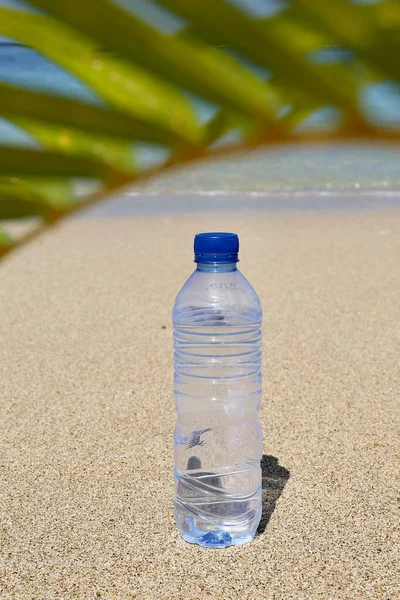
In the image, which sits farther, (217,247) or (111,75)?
(217,247)

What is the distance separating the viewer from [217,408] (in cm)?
296

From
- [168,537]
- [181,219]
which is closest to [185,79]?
[168,537]

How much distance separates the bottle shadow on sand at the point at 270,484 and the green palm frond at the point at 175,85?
7.22 ft

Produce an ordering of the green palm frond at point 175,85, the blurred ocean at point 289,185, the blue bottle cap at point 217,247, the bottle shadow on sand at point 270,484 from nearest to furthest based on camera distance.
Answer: the green palm frond at point 175,85
the blue bottle cap at point 217,247
the bottle shadow on sand at point 270,484
the blurred ocean at point 289,185

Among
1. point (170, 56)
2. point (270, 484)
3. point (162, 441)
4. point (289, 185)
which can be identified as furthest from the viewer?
point (289, 185)

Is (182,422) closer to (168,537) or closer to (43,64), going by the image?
(168,537)

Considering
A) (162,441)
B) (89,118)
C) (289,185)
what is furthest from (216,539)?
(289,185)

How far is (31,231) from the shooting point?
56 cm

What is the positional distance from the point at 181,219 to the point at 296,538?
289 inches

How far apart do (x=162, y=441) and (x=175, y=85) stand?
282cm

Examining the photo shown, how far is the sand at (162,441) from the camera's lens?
2.36 meters

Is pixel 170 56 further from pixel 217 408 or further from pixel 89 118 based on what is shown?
pixel 217 408

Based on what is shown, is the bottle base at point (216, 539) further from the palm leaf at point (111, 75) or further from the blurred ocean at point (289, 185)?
the blurred ocean at point (289, 185)

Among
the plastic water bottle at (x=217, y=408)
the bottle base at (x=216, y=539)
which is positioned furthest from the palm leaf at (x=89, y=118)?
the bottle base at (x=216, y=539)
